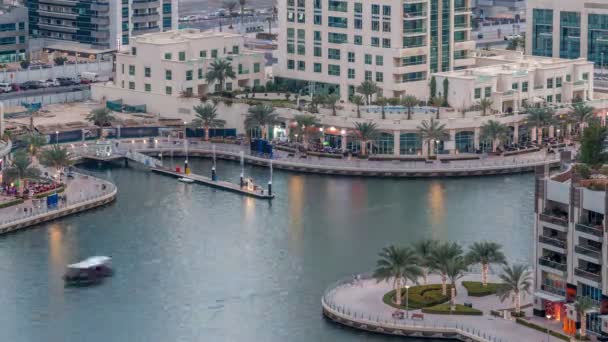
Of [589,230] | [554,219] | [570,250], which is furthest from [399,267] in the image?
[589,230]

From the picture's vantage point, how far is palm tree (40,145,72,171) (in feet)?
472

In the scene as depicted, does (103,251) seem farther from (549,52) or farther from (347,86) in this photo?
(549,52)

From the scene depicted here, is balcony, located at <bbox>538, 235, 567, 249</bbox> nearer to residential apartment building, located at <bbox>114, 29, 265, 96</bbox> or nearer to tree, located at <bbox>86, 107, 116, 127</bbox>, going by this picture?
tree, located at <bbox>86, 107, 116, 127</bbox>

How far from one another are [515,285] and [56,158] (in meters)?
46.2

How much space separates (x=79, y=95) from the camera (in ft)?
585

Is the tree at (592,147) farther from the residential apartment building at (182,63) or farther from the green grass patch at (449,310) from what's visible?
the residential apartment building at (182,63)

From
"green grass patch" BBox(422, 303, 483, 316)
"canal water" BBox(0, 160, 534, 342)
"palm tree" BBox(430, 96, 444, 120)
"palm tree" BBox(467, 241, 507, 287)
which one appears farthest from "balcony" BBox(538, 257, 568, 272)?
"palm tree" BBox(430, 96, 444, 120)

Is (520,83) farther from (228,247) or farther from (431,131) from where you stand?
(228,247)

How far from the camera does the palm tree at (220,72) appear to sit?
16762cm

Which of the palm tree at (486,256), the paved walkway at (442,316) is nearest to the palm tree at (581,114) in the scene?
the paved walkway at (442,316)

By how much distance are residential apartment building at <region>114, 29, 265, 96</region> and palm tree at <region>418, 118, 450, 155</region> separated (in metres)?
22.3

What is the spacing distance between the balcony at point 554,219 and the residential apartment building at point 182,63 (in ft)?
211

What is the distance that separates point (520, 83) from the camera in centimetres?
16275

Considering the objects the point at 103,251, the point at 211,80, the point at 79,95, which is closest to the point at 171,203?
the point at 103,251
